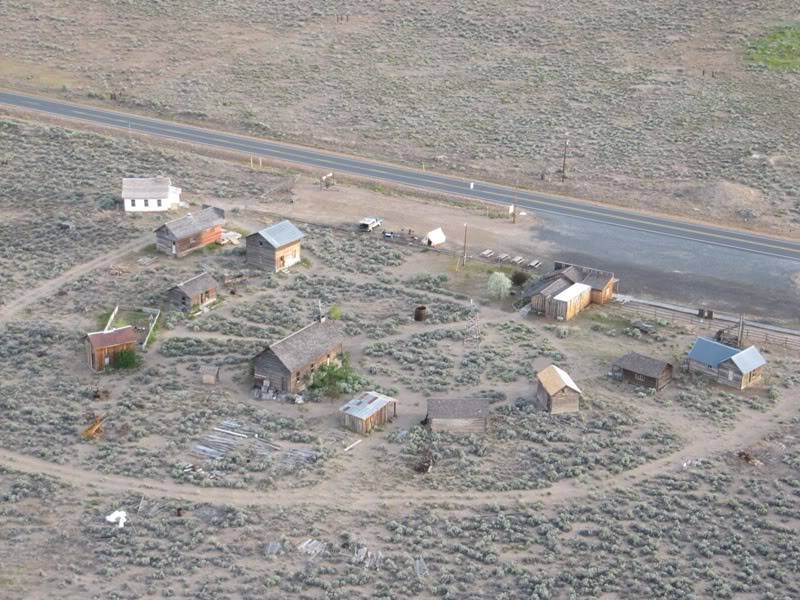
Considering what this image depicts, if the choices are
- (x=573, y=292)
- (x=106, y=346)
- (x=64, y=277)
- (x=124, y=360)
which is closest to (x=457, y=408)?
(x=573, y=292)

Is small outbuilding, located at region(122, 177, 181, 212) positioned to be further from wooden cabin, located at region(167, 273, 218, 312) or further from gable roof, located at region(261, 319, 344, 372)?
gable roof, located at region(261, 319, 344, 372)

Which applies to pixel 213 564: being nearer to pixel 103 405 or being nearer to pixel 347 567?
pixel 347 567

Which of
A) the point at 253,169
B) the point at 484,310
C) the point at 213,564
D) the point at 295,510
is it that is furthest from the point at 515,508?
the point at 253,169

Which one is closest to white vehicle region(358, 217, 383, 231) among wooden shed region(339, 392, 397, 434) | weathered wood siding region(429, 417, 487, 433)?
wooden shed region(339, 392, 397, 434)

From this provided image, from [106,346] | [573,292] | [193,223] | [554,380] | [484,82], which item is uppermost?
[484,82]

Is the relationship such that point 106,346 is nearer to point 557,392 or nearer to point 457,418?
point 457,418

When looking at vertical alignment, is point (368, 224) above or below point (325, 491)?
above

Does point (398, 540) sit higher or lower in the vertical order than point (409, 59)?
lower
